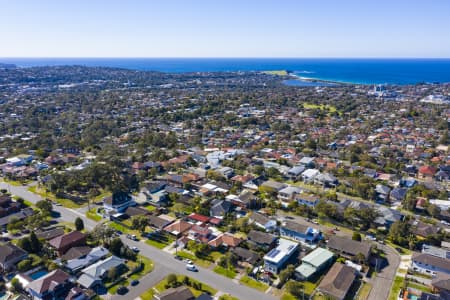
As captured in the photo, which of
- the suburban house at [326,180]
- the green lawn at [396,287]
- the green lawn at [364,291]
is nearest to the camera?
the green lawn at [364,291]

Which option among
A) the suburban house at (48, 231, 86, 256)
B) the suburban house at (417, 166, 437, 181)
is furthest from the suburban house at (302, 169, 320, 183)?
the suburban house at (48, 231, 86, 256)

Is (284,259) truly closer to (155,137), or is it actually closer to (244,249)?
(244,249)

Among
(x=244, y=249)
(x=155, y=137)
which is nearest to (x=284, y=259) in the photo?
(x=244, y=249)

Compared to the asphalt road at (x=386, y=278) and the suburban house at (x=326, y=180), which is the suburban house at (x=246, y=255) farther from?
the suburban house at (x=326, y=180)

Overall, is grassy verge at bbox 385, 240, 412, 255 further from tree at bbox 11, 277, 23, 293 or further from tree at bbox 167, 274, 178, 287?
tree at bbox 11, 277, 23, 293

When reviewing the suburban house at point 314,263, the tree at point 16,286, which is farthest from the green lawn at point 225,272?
the tree at point 16,286
